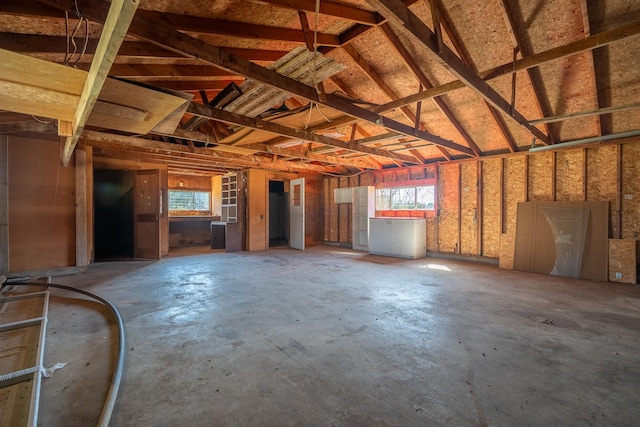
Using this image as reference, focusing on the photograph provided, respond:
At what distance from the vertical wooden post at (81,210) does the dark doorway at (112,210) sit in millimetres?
2542

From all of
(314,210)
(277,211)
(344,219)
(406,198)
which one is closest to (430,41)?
(406,198)

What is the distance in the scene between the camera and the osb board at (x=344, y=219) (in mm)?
9188

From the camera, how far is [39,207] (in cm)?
480

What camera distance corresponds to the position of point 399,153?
22.4 ft

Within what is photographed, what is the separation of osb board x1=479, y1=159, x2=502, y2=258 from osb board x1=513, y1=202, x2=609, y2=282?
19.2 inches

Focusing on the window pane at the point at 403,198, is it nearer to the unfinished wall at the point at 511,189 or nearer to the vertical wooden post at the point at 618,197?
the unfinished wall at the point at 511,189

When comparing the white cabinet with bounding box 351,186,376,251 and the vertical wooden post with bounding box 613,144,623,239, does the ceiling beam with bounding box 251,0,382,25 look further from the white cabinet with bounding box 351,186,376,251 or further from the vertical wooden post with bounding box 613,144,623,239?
the white cabinet with bounding box 351,186,376,251

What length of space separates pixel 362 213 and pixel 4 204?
777cm

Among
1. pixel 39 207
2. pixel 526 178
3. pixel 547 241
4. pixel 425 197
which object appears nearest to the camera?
pixel 39 207

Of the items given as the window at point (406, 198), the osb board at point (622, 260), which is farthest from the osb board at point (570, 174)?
the window at point (406, 198)

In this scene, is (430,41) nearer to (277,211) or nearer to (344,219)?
(344,219)

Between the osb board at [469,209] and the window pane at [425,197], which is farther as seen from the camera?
the window pane at [425,197]

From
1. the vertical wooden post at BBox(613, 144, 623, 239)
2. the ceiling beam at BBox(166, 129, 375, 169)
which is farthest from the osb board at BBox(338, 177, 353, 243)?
the vertical wooden post at BBox(613, 144, 623, 239)

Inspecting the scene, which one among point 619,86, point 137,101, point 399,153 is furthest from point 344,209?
point 137,101
